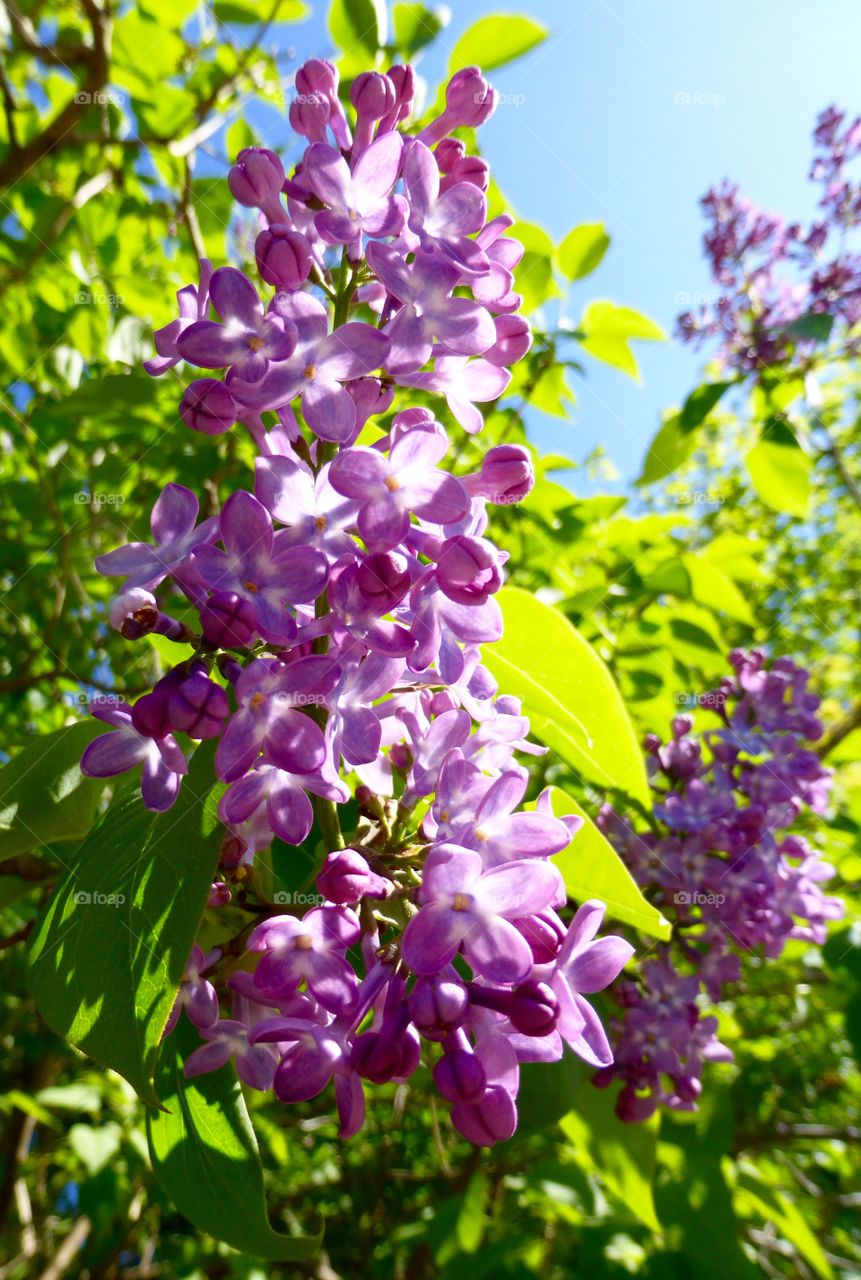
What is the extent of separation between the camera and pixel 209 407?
32.2 inches

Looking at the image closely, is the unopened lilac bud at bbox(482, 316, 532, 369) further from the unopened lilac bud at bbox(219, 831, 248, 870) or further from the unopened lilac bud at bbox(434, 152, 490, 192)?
the unopened lilac bud at bbox(219, 831, 248, 870)

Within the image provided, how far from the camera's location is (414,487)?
29.8 inches

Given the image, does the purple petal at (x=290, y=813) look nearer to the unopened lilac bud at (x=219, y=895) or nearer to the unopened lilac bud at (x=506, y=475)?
the unopened lilac bud at (x=219, y=895)

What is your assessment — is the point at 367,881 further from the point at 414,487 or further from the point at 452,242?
the point at 452,242

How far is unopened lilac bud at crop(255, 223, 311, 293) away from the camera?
0.84m

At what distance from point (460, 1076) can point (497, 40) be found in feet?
5.22

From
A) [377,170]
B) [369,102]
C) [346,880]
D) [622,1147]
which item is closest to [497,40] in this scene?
[369,102]

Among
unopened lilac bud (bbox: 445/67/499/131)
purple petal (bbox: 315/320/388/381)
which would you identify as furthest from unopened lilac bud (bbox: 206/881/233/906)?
unopened lilac bud (bbox: 445/67/499/131)

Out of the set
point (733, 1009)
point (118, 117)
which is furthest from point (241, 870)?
point (733, 1009)

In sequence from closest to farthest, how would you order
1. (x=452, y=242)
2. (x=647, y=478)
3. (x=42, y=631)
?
(x=452, y=242)
(x=647, y=478)
(x=42, y=631)

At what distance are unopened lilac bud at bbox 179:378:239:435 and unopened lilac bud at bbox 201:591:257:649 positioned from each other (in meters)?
0.20

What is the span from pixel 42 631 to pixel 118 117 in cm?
140

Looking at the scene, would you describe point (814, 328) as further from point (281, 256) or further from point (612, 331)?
point (281, 256)

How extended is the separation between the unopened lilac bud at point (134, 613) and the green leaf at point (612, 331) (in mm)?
1332
